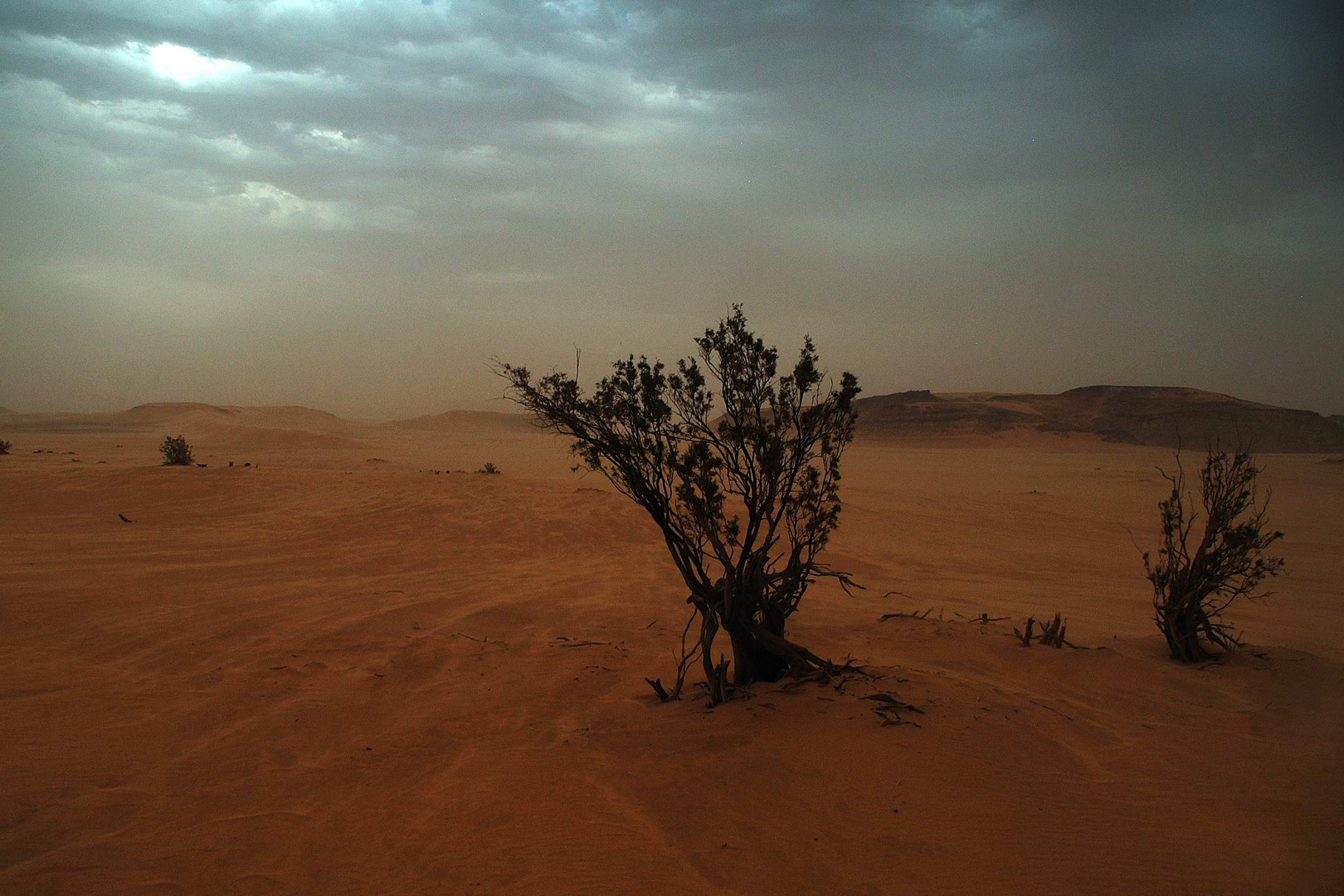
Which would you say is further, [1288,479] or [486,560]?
[1288,479]

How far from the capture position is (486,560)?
10992 mm

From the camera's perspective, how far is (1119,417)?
61688 millimetres

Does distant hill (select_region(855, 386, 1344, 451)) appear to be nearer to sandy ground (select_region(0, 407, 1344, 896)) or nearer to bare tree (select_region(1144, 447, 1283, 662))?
bare tree (select_region(1144, 447, 1283, 662))

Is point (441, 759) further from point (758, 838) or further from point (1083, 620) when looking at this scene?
point (1083, 620)

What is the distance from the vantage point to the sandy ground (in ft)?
10.5

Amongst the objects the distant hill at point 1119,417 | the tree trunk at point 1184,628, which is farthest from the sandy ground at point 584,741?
the distant hill at point 1119,417

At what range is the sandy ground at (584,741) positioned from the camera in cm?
320

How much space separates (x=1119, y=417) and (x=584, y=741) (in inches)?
2744

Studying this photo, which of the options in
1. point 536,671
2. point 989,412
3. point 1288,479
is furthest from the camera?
point 989,412

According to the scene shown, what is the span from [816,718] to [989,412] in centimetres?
6515

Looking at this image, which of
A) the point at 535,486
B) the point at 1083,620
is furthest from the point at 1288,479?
the point at 535,486

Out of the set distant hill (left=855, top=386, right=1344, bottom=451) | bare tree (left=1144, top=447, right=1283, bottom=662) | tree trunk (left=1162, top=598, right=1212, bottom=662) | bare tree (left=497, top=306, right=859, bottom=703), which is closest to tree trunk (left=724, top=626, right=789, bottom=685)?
bare tree (left=497, top=306, right=859, bottom=703)

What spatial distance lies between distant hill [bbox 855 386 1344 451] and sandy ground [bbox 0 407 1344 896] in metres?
51.1

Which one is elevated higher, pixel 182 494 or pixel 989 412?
pixel 989 412
